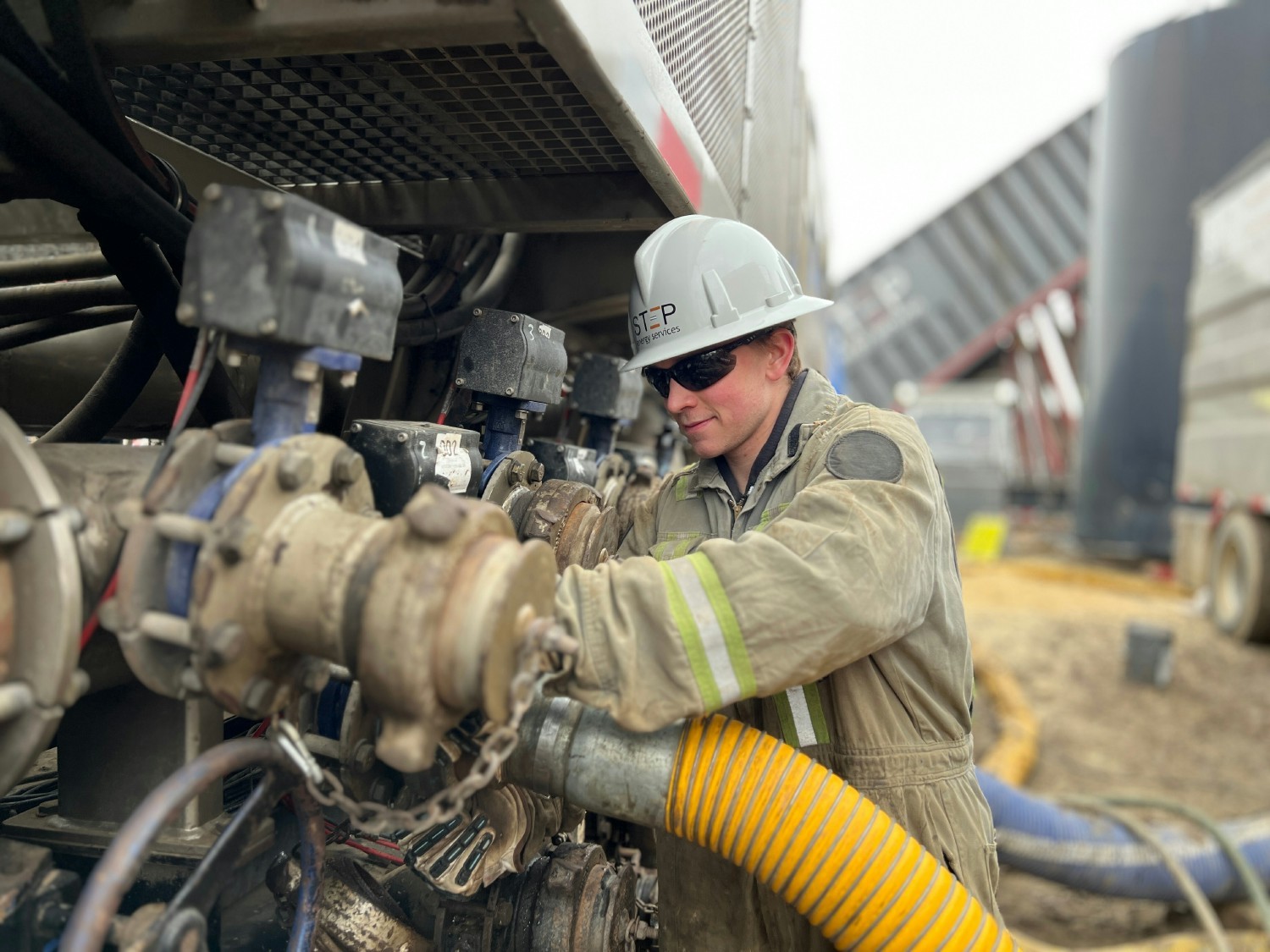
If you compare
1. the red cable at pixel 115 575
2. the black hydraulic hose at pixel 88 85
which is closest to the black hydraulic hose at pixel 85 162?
the black hydraulic hose at pixel 88 85

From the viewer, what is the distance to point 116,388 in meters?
1.33

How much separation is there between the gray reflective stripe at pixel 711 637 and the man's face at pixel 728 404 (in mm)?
487

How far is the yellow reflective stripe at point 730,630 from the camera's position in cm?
103

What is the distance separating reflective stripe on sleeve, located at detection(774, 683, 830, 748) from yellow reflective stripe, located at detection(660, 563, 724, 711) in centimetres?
35

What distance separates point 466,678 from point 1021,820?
9.83ft

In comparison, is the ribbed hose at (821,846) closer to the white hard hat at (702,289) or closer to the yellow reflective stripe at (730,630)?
the yellow reflective stripe at (730,630)

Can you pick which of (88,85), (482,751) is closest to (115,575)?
(482,751)

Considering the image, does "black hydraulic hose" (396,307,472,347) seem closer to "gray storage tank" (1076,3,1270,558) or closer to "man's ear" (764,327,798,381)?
"man's ear" (764,327,798,381)

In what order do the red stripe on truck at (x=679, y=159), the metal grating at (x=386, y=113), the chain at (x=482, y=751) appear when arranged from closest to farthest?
the chain at (x=482, y=751), the metal grating at (x=386, y=113), the red stripe on truck at (x=679, y=159)

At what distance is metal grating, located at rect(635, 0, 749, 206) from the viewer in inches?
51.2

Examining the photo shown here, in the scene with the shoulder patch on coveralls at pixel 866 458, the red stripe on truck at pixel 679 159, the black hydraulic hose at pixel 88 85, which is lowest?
the shoulder patch on coveralls at pixel 866 458

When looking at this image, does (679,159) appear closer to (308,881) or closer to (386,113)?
(386,113)

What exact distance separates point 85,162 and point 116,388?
15.1 inches

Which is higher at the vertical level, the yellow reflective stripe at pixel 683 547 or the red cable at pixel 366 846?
the yellow reflective stripe at pixel 683 547
